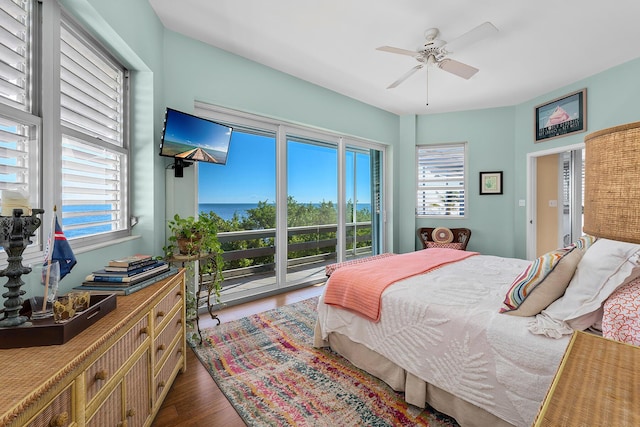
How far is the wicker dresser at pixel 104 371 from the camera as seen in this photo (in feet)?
2.27

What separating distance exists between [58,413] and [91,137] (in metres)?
1.72

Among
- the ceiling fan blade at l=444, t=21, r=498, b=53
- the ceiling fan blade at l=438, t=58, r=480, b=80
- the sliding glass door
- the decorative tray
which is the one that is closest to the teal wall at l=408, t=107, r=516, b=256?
the sliding glass door

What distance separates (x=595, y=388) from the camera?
708mm

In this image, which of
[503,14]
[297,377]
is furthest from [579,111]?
[297,377]

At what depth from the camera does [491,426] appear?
4.40 ft

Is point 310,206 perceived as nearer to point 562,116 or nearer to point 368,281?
point 368,281

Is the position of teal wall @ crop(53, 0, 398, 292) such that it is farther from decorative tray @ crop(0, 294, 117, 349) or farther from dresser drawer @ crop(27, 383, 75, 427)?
dresser drawer @ crop(27, 383, 75, 427)

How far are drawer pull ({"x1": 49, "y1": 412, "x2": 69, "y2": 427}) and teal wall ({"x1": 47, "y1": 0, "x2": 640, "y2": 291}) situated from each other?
3.28 ft

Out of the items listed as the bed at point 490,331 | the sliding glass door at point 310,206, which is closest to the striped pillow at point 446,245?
the sliding glass door at point 310,206

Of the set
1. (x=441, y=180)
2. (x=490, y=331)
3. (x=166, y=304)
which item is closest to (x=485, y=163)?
(x=441, y=180)

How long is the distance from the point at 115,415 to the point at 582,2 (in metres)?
3.93

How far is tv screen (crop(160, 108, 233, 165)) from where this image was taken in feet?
7.55

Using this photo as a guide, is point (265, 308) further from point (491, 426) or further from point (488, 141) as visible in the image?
point (488, 141)

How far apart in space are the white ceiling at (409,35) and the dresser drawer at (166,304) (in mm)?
2255
